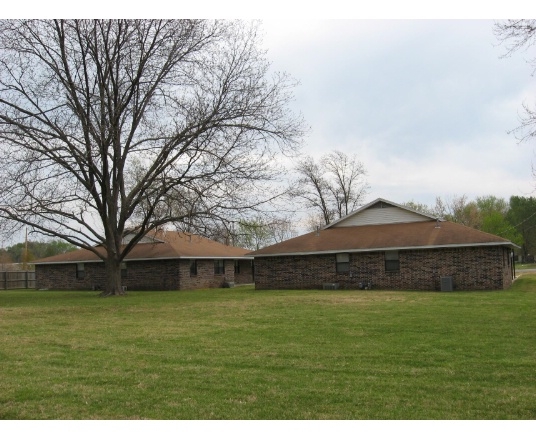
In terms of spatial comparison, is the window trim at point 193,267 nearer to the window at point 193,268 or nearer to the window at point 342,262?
the window at point 193,268

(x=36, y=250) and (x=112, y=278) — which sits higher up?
(x=36, y=250)

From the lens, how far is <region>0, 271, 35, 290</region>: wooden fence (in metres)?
43.8

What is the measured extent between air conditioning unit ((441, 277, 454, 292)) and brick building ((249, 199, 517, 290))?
0.14 feet

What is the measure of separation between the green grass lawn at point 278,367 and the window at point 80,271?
78.6ft

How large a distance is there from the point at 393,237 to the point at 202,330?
1750cm

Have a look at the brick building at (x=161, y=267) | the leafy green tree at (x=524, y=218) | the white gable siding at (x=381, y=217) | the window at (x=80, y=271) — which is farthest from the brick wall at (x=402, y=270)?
the leafy green tree at (x=524, y=218)

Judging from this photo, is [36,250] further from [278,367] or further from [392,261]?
[278,367]

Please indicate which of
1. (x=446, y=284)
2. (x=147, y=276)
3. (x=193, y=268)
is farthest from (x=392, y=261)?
(x=147, y=276)

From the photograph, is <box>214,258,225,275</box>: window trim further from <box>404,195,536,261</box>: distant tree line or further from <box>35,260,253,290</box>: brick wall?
<box>404,195,536,261</box>: distant tree line

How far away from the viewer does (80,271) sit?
38.8 m

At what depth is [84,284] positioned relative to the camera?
126ft

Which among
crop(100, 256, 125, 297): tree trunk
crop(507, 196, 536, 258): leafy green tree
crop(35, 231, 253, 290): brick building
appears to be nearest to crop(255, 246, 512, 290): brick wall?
crop(35, 231, 253, 290): brick building

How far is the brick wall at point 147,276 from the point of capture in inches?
1359

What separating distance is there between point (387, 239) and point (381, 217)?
134 inches
